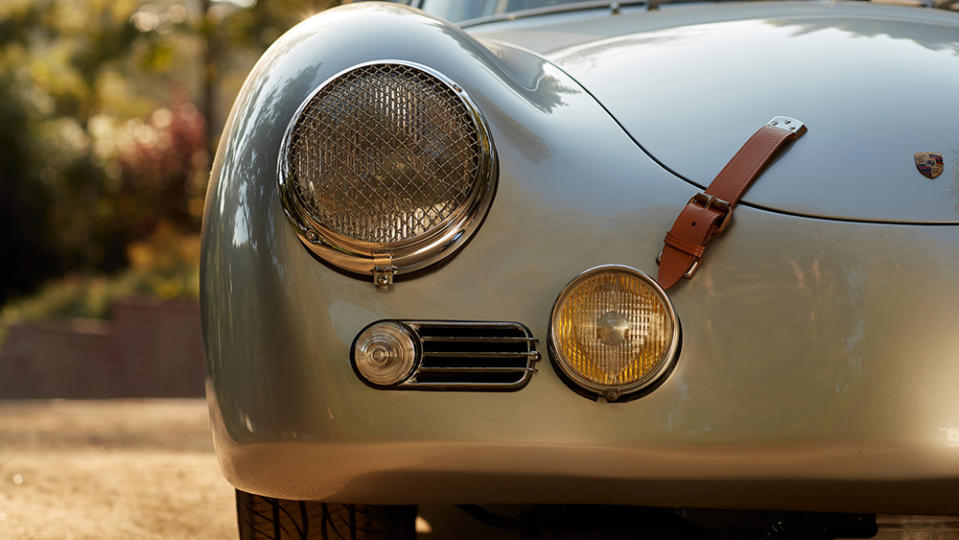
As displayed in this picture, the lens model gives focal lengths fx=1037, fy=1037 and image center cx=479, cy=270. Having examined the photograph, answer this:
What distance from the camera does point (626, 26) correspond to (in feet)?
6.91

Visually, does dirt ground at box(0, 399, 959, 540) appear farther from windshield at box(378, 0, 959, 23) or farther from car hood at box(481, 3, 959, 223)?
windshield at box(378, 0, 959, 23)

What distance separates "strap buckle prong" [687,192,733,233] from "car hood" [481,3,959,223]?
39 millimetres

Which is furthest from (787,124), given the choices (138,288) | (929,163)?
(138,288)

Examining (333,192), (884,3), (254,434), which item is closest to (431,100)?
(333,192)

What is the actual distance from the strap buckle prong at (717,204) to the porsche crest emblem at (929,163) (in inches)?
11.8

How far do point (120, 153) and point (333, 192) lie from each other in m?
14.8

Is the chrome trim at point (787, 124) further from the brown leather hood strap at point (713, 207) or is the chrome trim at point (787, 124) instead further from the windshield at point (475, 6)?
the windshield at point (475, 6)

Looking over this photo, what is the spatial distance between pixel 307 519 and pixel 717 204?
2.74 feet

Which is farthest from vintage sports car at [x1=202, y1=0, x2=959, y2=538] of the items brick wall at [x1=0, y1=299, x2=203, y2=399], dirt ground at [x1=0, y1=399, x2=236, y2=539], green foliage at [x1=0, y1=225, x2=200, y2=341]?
green foliage at [x1=0, y1=225, x2=200, y2=341]

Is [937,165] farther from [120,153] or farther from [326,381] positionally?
[120,153]

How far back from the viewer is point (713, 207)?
1.40 metres

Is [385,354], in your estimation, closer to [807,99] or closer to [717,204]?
[717,204]

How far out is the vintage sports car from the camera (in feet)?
4.40

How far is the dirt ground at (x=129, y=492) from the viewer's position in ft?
8.05
